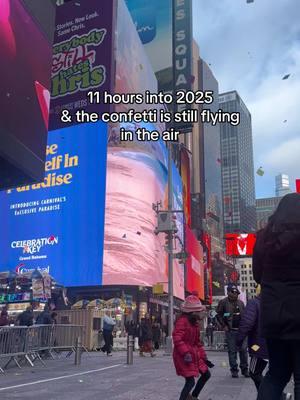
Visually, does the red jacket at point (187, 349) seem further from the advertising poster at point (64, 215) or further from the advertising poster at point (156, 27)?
the advertising poster at point (156, 27)

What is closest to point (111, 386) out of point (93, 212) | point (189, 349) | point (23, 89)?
point (189, 349)

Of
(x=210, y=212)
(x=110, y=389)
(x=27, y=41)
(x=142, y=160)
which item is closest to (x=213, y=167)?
(x=210, y=212)

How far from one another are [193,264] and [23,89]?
51344 millimetres

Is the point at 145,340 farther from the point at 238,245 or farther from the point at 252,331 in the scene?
the point at 238,245

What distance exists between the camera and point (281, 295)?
10.8 feet

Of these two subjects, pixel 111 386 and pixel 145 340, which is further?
pixel 145 340

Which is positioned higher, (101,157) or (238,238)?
(101,157)

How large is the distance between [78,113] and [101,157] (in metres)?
4.68

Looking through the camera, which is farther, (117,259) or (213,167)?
(213,167)

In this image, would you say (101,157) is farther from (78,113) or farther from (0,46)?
(0,46)

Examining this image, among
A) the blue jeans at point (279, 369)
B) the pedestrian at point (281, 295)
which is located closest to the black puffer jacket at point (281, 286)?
the pedestrian at point (281, 295)

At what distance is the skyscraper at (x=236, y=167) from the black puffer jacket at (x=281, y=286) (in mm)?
112219

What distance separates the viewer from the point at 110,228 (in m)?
35.8

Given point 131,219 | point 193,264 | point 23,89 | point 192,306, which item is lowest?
point 192,306
